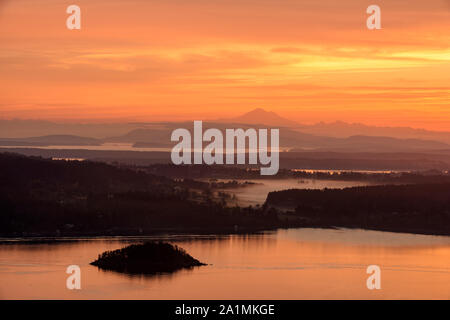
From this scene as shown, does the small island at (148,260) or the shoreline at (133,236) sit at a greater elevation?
the shoreline at (133,236)

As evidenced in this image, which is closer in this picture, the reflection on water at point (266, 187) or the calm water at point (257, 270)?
the calm water at point (257, 270)

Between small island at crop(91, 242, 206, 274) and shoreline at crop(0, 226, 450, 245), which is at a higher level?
shoreline at crop(0, 226, 450, 245)

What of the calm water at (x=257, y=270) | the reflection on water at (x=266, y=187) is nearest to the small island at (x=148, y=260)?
the calm water at (x=257, y=270)

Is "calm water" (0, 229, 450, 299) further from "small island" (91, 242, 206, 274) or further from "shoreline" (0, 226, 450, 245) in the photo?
"shoreline" (0, 226, 450, 245)

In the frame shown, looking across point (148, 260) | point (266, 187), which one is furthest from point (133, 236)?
point (266, 187)

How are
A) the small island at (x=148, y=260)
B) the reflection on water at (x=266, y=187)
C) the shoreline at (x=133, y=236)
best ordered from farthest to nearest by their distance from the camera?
the reflection on water at (x=266, y=187)
the shoreline at (x=133, y=236)
the small island at (x=148, y=260)

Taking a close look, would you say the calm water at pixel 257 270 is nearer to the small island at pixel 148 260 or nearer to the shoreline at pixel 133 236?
the small island at pixel 148 260

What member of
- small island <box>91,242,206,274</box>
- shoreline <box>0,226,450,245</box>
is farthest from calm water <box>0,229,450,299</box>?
shoreline <box>0,226,450,245</box>

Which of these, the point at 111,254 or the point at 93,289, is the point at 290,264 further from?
the point at 93,289
